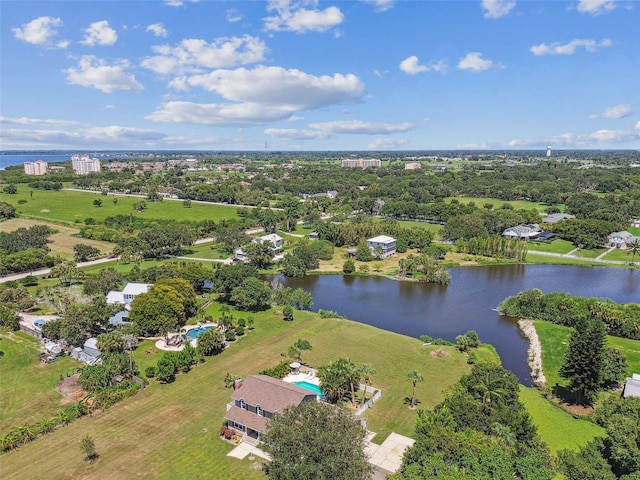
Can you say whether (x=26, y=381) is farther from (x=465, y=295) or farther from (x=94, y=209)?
(x=94, y=209)

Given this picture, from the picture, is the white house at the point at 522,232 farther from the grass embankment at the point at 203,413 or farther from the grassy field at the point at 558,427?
the grassy field at the point at 558,427

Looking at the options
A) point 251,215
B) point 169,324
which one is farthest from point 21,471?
point 251,215

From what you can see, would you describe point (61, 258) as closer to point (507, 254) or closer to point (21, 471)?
point (21, 471)

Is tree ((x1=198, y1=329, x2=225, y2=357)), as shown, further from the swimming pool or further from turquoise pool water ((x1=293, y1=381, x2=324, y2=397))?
turquoise pool water ((x1=293, y1=381, x2=324, y2=397))

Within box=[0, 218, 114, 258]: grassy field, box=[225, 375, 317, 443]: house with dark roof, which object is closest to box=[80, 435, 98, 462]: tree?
box=[225, 375, 317, 443]: house with dark roof

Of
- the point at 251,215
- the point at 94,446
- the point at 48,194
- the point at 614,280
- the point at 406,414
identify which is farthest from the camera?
the point at 48,194

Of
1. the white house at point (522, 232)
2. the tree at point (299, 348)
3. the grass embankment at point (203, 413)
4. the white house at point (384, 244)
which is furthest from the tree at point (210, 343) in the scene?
the white house at point (522, 232)

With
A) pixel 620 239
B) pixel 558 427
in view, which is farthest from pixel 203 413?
pixel 620 239
